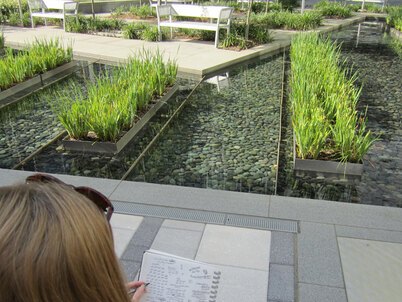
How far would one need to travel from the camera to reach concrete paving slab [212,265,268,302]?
2.42 meters

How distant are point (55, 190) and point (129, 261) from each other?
207cm

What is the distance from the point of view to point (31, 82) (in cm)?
677

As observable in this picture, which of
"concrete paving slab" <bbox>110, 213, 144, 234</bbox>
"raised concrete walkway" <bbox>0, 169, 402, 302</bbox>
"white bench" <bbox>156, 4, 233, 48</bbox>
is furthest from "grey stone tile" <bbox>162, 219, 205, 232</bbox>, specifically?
"white bench" <bbox>156, 4, 233, 48</bbox>

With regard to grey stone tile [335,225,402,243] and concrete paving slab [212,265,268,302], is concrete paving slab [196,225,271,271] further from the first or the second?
grey stone tile [335,225,402,243]

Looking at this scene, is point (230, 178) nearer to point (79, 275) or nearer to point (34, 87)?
point (79, 275)

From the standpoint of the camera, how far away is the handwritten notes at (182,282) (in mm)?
1376

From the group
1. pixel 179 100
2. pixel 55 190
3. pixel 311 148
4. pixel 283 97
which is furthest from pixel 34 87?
pixel 55 190

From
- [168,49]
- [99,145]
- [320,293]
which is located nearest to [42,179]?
[320,293]

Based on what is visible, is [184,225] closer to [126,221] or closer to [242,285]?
[126,221]

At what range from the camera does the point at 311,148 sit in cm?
412

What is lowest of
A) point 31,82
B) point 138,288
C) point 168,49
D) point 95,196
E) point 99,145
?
point 99,145

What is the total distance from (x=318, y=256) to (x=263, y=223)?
50cm

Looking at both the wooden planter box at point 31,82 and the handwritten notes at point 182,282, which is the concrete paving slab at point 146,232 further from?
the wooden planter box at point 31,82

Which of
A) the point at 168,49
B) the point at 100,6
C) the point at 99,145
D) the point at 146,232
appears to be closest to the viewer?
the point at 146,232
